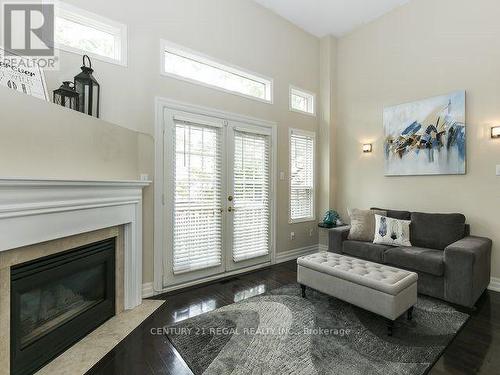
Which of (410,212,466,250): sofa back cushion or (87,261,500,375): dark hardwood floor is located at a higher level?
(410,212,466,250): sofa back cushion

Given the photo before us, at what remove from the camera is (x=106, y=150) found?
246cm

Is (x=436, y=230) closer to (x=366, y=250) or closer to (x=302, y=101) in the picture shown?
(x=366, y=250)

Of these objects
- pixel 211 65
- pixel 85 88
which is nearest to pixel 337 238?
pixel 211 65

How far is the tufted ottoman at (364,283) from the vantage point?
2.19 m

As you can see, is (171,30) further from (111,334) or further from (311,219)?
(311,219)

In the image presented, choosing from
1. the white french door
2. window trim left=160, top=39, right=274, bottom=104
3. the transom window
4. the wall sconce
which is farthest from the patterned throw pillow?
window trim left=160, top=39, right=274, bottom=104

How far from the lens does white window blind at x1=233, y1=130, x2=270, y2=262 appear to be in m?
3.70

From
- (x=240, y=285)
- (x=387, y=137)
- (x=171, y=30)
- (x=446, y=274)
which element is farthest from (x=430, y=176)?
(x=171, y=30)

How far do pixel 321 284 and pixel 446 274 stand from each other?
4.52 feet

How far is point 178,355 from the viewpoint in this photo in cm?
197

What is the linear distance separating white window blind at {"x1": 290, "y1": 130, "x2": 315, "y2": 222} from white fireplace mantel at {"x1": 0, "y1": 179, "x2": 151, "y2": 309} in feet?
8.28

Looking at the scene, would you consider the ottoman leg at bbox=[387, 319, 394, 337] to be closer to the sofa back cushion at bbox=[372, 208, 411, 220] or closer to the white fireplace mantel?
the sofa back cushion at bbox=[372, 208, 411, 220]

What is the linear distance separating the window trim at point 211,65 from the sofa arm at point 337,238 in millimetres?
2259

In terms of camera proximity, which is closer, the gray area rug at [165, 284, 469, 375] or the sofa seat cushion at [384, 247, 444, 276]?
the gray area rug at [165, 284, 469, 375]
